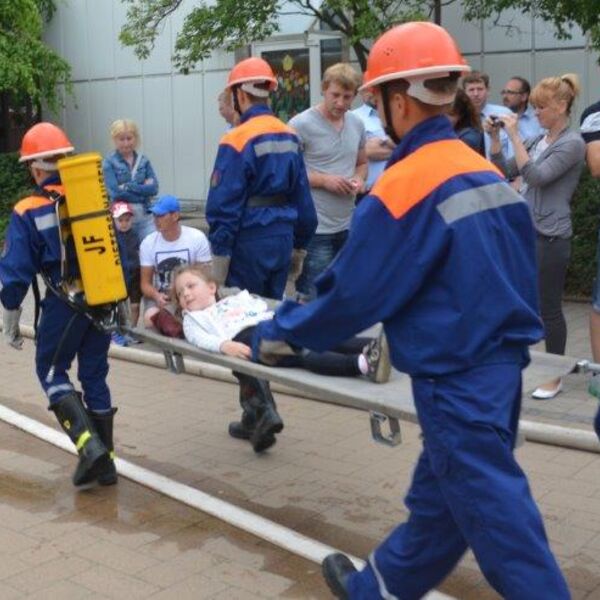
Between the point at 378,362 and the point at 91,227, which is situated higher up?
the point at 91,227

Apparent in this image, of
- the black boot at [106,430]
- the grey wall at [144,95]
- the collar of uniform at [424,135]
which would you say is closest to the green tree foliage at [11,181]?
the grey wall at [144,95]

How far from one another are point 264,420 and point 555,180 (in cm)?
265

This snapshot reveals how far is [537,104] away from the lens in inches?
282

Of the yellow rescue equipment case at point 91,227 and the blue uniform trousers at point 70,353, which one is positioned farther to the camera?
the blue uniform trousers at point 70,353

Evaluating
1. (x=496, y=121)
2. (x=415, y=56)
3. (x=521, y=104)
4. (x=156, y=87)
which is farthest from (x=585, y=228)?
(x=156, y=87)

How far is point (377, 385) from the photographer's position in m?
4.62

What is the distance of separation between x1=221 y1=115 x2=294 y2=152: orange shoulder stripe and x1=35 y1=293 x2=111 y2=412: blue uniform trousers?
127 centimetres

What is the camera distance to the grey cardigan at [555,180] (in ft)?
23.5

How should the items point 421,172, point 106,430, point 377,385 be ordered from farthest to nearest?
point 106,430
point 377,385
point 421,172

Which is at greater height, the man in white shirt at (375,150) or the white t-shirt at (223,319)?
the man in white shirt at (375,150)

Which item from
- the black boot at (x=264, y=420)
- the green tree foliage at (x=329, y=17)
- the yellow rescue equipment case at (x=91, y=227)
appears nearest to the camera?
the yellow rescue equipment case at (x=91, y=227)

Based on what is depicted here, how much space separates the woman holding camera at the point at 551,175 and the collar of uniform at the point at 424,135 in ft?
12.1

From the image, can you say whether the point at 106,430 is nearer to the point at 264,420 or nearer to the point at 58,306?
the point at 58,306

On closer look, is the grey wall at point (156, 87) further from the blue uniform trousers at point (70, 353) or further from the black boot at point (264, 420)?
the blue uniform trousers at point (70, 353)
